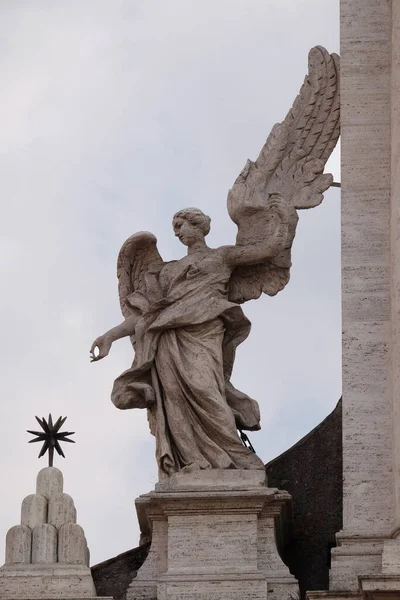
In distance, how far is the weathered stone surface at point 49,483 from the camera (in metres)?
21.7

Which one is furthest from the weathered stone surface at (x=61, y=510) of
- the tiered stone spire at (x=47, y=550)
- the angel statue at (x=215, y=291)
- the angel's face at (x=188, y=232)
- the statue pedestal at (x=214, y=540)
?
the angel's face at (x=188, y=232)

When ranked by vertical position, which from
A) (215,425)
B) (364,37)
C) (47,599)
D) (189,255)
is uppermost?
(364,37)

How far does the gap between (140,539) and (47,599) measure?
1639mm

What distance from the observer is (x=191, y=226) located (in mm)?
22750

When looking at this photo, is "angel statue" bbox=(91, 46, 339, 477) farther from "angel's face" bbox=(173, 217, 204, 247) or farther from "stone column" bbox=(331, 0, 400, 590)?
"stone column" bbox=(331, 0, 400, 590)

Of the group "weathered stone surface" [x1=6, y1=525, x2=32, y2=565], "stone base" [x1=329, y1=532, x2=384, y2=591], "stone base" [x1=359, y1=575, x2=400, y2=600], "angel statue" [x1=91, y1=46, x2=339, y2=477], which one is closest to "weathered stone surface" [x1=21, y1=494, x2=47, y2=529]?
"weathered stone surface" [x1=6, y1=525, x2=32, y2=565]

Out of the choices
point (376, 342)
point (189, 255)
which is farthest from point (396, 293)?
point (189, 255)

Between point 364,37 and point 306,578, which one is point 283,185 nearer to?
point 364,37

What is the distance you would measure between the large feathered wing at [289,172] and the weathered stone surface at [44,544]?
8.52 ft

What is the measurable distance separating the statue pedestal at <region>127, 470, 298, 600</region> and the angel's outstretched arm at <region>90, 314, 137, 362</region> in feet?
4.18

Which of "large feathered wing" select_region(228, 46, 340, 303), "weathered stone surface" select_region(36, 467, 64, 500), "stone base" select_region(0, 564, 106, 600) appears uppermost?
"large feathered wing" select_region(228, 46, 340, 303)

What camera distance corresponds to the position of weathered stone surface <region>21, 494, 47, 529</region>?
21.6 metres

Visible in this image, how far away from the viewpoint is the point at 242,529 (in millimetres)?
21609

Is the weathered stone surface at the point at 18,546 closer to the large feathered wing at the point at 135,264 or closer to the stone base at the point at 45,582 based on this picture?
the stone base at the point at 45,582
